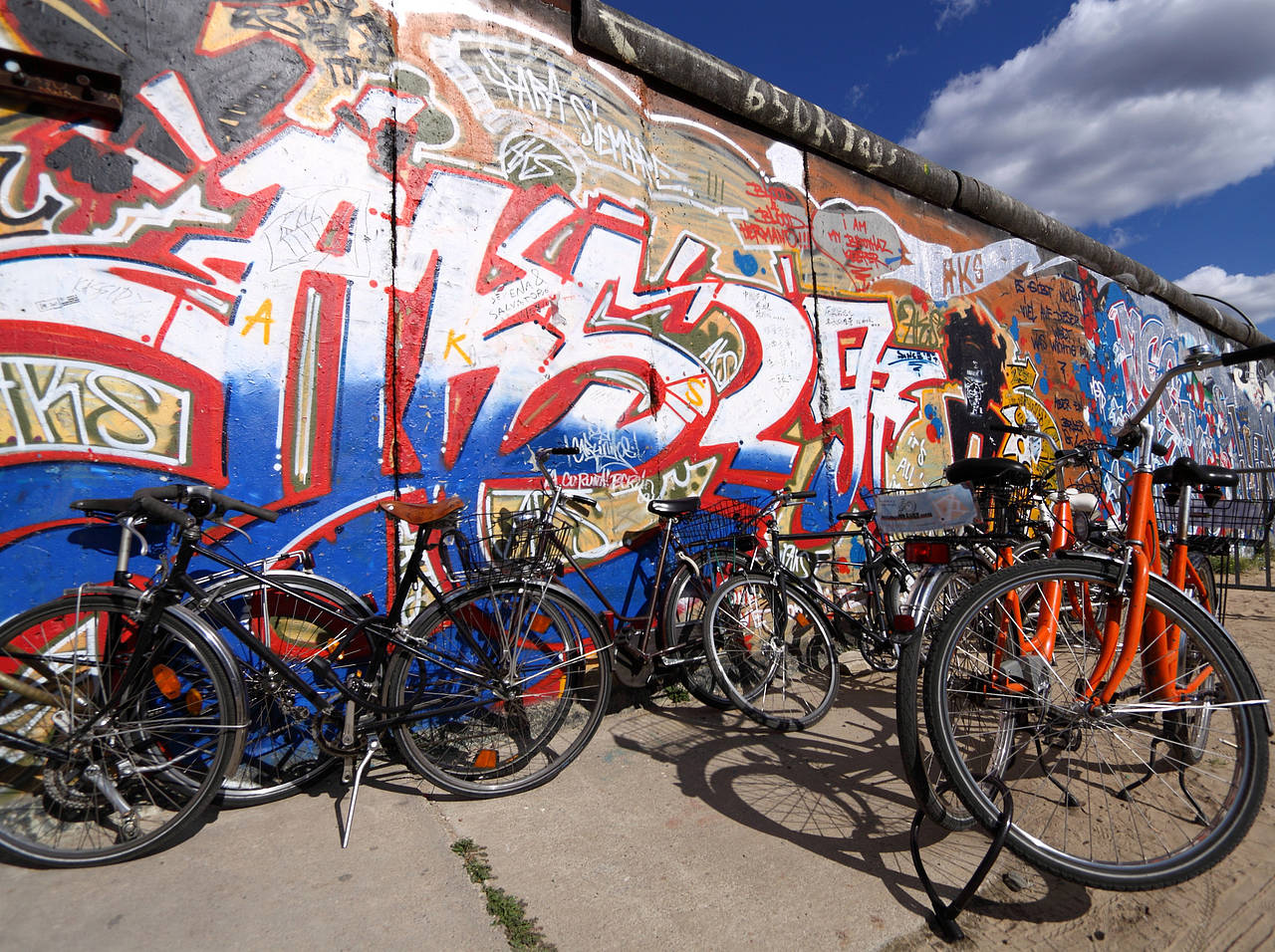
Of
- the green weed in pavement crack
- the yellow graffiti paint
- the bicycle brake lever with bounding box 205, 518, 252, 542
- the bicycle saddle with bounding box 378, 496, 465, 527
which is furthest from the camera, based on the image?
the yellow graffiti paint

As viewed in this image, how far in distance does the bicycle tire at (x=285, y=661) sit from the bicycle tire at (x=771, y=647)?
1.71 metres

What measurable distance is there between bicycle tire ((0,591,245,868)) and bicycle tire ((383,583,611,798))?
0.65 m

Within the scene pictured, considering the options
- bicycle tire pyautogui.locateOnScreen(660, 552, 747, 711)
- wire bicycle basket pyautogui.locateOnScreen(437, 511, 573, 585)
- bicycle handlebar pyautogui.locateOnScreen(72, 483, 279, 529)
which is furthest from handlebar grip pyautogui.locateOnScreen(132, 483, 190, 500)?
bicycle tire pyautogui.locateOnScreen(660, 552, 747, 711)

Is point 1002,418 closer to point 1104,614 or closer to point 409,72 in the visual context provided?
point 1104,614

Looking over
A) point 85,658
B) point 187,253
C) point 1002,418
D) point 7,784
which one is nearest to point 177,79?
point 187,253

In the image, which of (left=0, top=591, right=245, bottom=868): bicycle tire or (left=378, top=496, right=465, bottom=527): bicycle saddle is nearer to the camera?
(left=0, top=591, right=245, bottom=868): bicycle tire

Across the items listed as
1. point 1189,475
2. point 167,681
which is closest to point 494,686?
point 167,681

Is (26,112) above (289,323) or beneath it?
above

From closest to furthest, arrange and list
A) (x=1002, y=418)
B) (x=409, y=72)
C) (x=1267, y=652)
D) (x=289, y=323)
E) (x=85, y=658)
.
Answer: (x=85, y=658), (x=289, y=323), (x=409, y=72), (x=1267, y=652), (x=1002, y=418)

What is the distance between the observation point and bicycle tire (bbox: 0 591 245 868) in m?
2.29

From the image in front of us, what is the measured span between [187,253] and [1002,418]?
22.4 ft

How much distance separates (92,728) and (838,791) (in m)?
2.73

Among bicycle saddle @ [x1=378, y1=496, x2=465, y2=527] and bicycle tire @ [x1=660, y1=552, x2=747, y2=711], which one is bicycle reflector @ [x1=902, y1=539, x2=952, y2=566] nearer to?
bicycle tire @ [x1=660, y1=552, x2=747, y2=711]

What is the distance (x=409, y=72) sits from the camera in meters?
3.42
